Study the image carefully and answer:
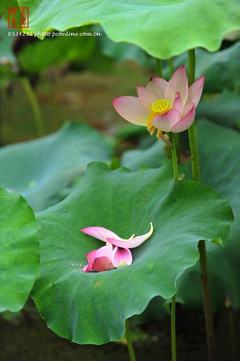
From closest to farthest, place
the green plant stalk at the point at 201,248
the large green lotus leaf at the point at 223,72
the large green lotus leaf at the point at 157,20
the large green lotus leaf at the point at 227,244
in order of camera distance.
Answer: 1. the large green lotus leaf at the point at 157,20
2. the green plant stalk at the point at 201,248
3. the large green lotus leaf at the point at 227,244
4. the large green lotus leaf at the point at 223,72

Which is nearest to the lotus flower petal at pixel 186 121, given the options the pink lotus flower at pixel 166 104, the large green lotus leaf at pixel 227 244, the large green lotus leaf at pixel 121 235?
the pink lotus flower at pixel 166 104

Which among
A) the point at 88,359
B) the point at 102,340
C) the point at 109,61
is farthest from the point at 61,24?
the point at 109,61

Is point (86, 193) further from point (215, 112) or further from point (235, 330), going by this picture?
point (215, 112)

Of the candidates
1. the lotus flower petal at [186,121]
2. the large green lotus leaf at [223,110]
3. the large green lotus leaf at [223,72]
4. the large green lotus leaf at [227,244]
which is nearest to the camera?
the lotus flower petal at [186,121]

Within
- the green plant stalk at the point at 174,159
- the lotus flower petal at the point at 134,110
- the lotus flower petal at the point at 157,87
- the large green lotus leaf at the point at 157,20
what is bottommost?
the green plant stalk at the point at 174,159

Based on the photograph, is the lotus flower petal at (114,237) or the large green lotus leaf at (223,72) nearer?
the lotus flower petal at (114,237)

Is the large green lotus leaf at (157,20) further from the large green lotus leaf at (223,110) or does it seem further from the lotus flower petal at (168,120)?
the large green lotus leaf at (223,110)

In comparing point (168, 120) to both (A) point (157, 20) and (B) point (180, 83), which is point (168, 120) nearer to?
(B) point (180, 83)
